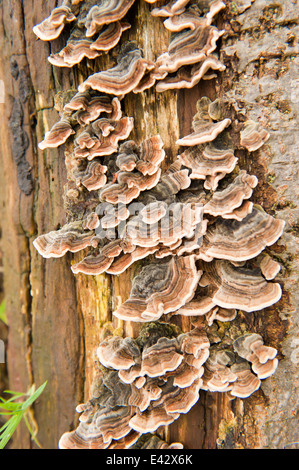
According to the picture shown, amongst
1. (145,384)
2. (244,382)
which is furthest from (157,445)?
(244,382)

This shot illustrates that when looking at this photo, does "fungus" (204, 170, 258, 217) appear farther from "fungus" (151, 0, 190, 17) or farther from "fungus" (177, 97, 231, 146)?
"fungus" (151, 0, 190, 17)

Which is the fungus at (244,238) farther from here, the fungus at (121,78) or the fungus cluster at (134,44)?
the fungus at (121,78)

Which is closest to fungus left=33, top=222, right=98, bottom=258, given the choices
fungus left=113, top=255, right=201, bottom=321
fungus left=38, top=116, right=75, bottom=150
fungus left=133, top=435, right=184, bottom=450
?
fungus left=113, top=255, right=201, bottom=321

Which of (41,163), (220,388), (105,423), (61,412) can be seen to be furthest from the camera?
(61,412)

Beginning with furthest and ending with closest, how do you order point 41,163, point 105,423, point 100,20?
point 41,163, point 105,423, point 100,20

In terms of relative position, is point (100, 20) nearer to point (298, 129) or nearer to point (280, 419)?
point (298, 129)

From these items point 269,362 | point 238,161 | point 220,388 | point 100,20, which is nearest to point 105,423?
point 220,388

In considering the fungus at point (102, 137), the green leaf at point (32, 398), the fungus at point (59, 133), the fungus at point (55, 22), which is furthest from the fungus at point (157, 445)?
the fungus at point (55, 22)

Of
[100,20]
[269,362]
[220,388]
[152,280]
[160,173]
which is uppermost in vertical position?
[100,20]
